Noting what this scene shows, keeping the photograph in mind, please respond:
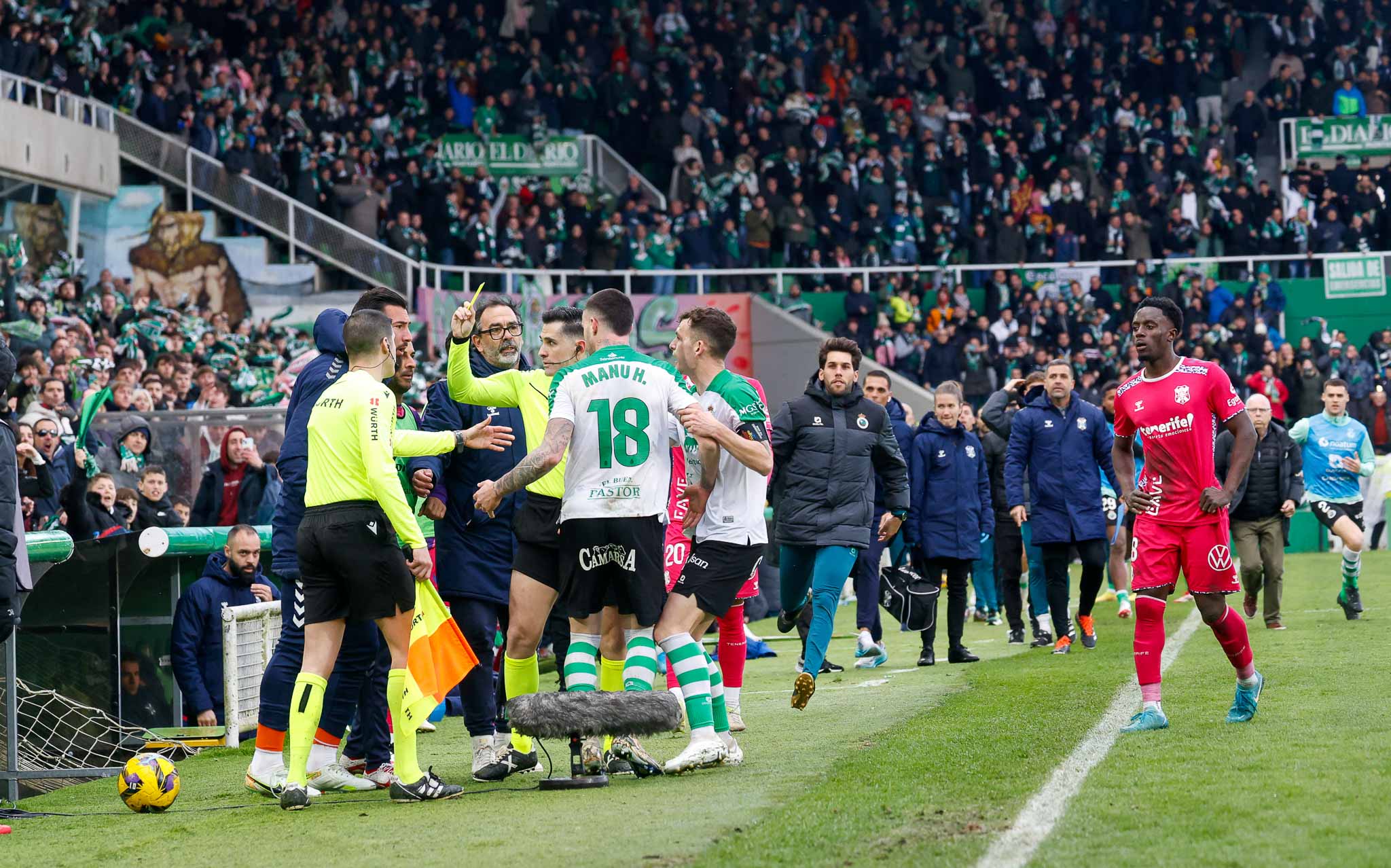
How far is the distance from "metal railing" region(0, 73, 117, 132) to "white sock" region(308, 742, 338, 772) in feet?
61.6

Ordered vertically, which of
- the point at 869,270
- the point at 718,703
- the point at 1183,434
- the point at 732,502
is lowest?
the point at 718,703

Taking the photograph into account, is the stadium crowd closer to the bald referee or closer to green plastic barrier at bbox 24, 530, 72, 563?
green plastic barrier at bbox 24, 530, 72, 563

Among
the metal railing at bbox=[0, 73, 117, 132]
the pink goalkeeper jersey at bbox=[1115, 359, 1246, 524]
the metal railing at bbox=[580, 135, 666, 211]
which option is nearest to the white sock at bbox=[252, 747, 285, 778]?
the pink goalkeeper jersey at bbox=[1115, 359, 1246, 524]

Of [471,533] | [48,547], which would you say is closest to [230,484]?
[48,547]

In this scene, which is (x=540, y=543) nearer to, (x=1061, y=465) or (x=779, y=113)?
(x=1061, y=465)

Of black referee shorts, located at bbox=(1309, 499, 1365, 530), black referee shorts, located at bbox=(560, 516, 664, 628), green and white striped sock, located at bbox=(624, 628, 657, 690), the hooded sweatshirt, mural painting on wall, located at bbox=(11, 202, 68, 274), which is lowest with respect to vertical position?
green and white striped sock, located at bbox=(624, 628, 657, 690)

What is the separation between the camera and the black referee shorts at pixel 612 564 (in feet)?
24.2

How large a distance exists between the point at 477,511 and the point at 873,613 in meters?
5.60

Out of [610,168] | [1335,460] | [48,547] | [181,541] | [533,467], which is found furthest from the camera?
[610,168]

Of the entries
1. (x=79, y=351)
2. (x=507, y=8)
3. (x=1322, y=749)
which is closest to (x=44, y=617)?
(x=1322, y=749)

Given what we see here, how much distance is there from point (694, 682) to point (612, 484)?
0.99 m

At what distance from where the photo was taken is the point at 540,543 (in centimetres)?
768

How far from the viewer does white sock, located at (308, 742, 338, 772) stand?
779 centimetres

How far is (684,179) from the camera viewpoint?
105 ft
